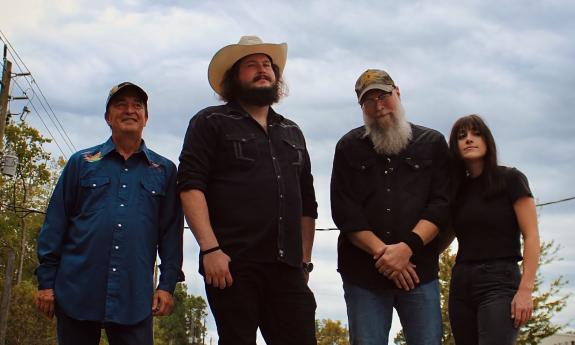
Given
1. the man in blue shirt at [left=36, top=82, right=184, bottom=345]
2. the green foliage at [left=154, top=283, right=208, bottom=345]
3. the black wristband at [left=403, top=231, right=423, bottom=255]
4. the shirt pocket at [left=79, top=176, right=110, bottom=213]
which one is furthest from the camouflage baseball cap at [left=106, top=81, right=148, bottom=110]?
the green foliage at [left=154, top=283, right=208, bottom=345]

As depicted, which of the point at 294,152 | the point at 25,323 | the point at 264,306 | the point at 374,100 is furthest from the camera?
the point at 25,323

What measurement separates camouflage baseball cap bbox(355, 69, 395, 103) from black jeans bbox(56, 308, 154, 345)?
2146 mm

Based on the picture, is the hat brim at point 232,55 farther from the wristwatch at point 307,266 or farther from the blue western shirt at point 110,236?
the wristwatch at point 307,266

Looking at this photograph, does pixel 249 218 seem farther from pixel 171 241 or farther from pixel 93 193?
pixel 93 193

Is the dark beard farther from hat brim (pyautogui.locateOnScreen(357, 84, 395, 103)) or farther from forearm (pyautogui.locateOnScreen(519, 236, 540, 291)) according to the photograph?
forearm (pyautogui.locateOnScreen(519, 236, 540, 291))

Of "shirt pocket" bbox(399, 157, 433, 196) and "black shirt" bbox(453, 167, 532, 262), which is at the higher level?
"shirt pocket" bbox(399, 157, 433, 196)

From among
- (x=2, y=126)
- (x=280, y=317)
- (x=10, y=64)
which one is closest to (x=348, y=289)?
(x=280, y=317)

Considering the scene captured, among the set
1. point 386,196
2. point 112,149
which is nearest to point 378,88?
point 386,196

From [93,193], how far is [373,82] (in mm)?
2029

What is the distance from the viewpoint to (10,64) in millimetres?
21938

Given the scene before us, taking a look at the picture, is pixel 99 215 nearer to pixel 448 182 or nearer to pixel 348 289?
pixel 348 289

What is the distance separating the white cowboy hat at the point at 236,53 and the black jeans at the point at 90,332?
1677 mm

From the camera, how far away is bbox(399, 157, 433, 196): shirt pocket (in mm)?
4680

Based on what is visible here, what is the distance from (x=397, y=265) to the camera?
4398 mm
